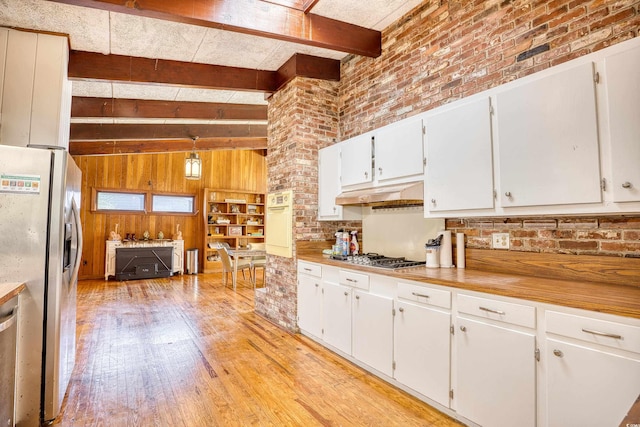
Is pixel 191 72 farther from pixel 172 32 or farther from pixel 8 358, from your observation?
pixel 8 358

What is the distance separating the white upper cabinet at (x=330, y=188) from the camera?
355 centimetres

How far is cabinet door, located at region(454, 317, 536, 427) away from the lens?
1645mm

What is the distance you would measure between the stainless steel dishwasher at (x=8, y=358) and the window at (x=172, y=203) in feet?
22.8

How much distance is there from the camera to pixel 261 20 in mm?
2865

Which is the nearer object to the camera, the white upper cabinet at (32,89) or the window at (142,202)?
the white upper cabinet at (32,89)

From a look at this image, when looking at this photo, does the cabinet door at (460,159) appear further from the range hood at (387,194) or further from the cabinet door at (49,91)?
the cabinet door at (49,91)

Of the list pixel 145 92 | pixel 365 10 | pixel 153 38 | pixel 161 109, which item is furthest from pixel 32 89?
pixel 365 10

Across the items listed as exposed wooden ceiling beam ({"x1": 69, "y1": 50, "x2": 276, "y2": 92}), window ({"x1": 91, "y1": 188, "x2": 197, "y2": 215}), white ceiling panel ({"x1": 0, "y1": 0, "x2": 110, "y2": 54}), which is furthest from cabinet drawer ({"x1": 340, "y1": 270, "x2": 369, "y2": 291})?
window ({"x1": 91, "y1": 188, "x2": 197, "y2": 215})

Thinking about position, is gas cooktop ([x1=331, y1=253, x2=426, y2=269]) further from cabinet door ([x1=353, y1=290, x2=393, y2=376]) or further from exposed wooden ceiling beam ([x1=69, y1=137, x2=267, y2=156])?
exposed wooden ceiling beam ([x1=69, y1=137, x2=267, y2=156])

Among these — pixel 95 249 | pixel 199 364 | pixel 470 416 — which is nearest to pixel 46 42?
pixel 199 364

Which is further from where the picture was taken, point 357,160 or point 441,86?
point 357,160

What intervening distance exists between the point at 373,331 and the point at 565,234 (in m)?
1.50

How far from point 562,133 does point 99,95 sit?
545cm

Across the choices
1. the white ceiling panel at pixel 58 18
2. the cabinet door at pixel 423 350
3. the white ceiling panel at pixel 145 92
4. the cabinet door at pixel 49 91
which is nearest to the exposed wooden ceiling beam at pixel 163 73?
the white ceiling panel at pixel 58 18
